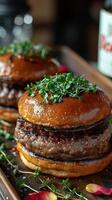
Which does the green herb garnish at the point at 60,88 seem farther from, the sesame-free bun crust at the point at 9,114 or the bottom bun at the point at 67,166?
the sesame-free bun crust at the point at 9,114

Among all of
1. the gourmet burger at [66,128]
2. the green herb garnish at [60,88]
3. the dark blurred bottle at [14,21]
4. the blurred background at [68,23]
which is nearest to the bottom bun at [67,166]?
the gourmet burger at [66,128]

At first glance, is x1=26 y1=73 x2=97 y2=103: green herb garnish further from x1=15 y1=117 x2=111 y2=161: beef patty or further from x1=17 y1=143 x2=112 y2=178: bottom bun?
x1=17 y1=143 x2=112 y2=178: bottom bun

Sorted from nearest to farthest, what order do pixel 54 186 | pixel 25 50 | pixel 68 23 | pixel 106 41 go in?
pixel 54 186 < pixel 25 50 < pixel 106 41 < pixel 68 23

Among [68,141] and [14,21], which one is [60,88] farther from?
[14,21]

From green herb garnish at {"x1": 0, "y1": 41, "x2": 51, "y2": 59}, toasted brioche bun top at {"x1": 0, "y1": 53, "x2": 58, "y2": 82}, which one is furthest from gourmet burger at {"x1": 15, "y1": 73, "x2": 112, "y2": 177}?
green herb garnish at {"x1": 0, "y1": 41, "x2": 51, "y2": 59}

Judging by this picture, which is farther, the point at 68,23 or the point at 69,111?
the point at 68,23

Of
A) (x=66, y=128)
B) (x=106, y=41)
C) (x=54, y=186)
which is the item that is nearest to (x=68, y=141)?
(x=66, y=128)
